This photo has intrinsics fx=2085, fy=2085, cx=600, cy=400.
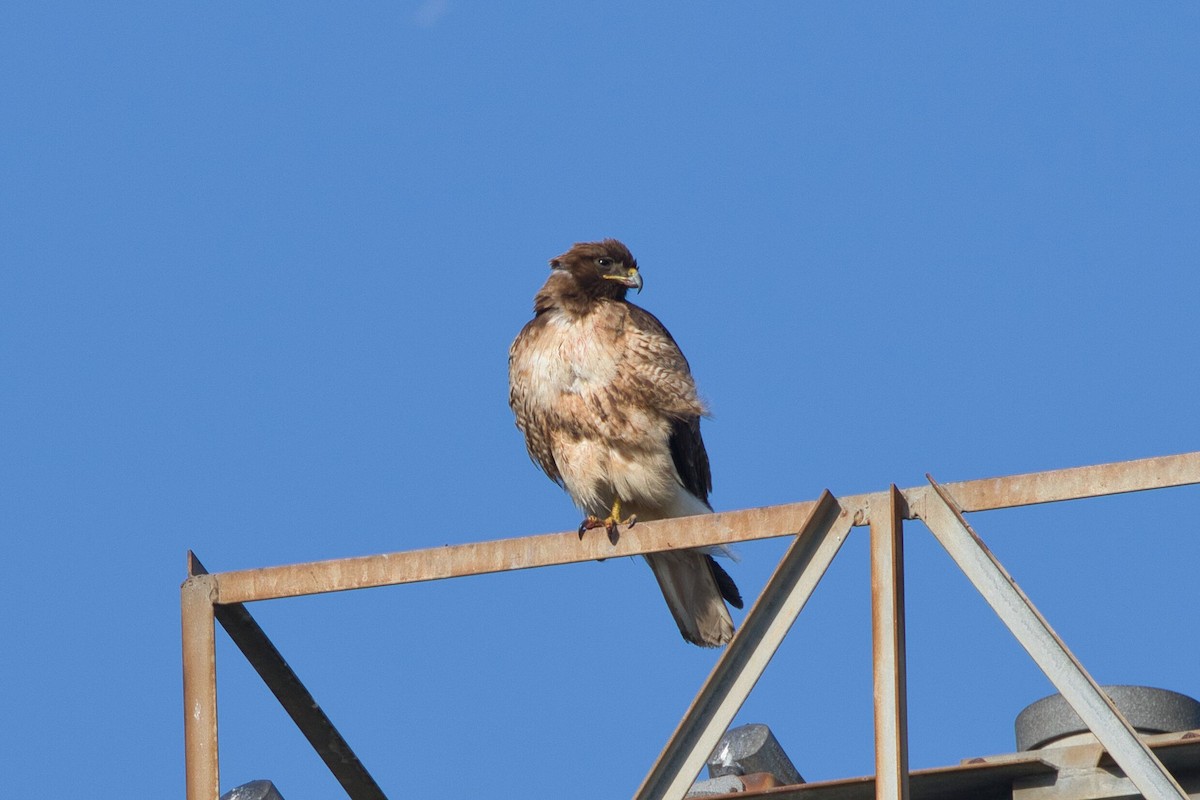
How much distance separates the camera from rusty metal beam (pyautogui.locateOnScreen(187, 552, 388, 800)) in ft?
21.6

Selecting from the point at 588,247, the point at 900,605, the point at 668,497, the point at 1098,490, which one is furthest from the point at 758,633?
the point at 588,247

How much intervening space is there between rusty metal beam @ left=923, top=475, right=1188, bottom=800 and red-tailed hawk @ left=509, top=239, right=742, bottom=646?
10.6 feet

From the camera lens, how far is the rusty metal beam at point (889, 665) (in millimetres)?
5348

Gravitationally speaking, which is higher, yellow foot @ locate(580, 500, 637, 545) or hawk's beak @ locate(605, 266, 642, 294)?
hawk's beak @ locate(605, 266, 642, 294)

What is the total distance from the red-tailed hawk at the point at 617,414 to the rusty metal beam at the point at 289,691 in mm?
2388

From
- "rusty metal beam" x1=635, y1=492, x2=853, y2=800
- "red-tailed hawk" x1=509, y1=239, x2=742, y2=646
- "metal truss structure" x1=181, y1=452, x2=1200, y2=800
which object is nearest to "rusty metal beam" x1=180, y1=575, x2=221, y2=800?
"metal truss structure" x1=181, y1=452, x2=1200, y2=800

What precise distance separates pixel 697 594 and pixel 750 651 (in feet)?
11.8

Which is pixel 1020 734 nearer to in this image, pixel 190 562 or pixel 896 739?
pixel 896 739

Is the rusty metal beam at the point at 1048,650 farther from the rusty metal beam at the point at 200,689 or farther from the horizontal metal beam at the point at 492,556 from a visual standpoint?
the rusty metal beam at the point at 200,689

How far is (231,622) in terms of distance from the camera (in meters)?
6.59

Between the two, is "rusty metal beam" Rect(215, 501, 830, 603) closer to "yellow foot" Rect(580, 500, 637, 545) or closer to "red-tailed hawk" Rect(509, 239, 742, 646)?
"yellow foot" Rect(580, 500, 637, 545)

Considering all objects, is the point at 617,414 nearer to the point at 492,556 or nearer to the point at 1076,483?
the point at 492,556

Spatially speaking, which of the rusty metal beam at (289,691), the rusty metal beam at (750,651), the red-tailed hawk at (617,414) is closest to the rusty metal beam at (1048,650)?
the rusty metal beam at (750,651)

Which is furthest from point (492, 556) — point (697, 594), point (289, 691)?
point (697, 594)
